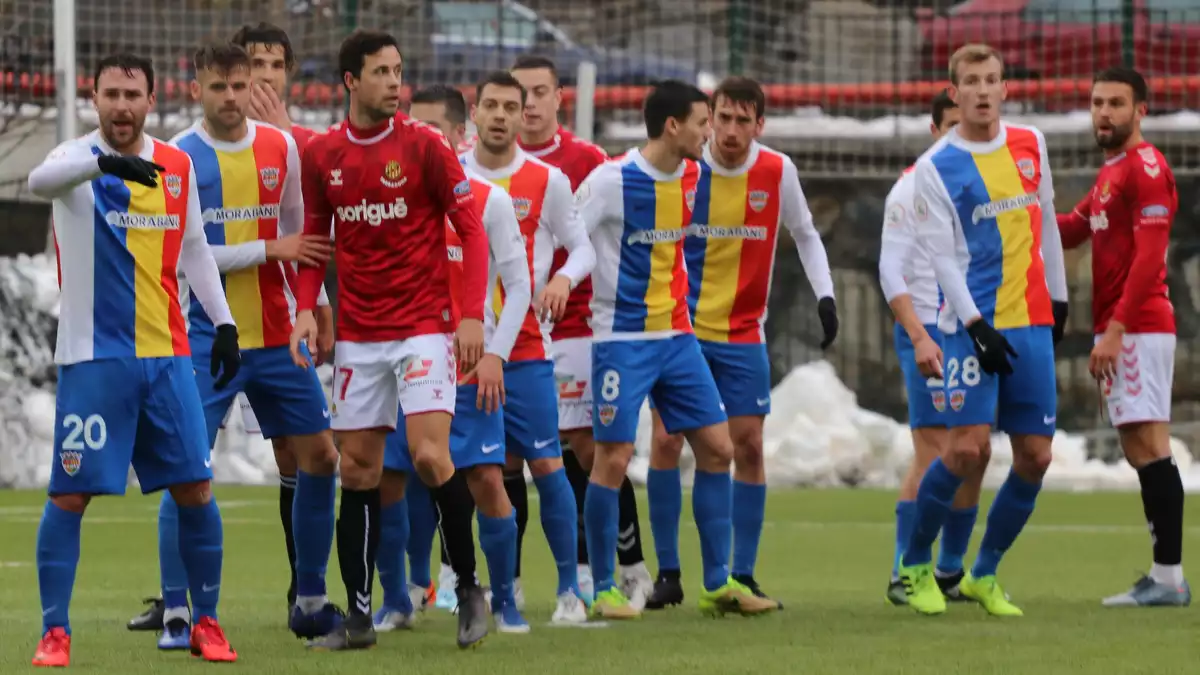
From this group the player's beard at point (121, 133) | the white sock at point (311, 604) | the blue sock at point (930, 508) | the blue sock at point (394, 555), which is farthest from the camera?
the blue sock at point (930, 508)

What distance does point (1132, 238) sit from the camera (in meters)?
9.50

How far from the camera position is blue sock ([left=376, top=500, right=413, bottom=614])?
835cm

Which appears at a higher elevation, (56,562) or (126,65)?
(126,65)

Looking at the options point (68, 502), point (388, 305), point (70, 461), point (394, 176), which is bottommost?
point (68, 502)

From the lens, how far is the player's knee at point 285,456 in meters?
8.57

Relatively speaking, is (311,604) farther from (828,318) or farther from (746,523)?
(828,318)

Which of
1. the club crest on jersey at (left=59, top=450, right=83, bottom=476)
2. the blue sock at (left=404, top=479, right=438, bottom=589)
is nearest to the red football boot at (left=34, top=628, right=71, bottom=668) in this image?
the club crest on jersey at (left=59, top=450, right=83, bottom=476)

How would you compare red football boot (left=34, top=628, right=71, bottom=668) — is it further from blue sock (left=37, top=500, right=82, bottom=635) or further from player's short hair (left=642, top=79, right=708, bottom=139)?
player's short hair (left=642, top=79, right=708, bottom=139)

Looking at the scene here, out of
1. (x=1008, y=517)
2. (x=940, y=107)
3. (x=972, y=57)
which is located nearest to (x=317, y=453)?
(x=1008, y=517)

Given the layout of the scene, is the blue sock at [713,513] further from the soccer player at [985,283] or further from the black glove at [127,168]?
the black glove at [127,168]

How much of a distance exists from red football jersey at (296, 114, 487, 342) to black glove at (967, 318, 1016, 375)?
1983 mm

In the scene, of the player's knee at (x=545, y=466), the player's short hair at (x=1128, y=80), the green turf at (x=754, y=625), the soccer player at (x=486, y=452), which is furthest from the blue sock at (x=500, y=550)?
the player's short hair at (x=1128, y=80)

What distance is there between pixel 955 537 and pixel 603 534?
1.50 metres

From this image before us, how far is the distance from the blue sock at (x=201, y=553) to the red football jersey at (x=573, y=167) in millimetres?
2670
